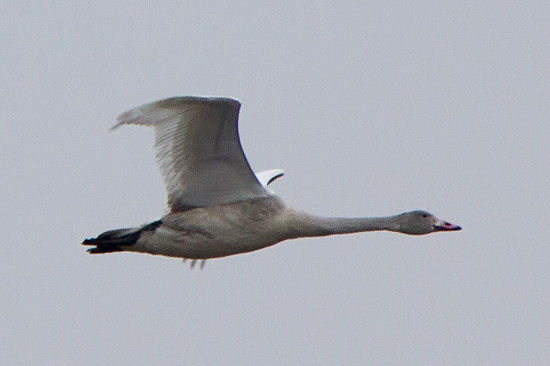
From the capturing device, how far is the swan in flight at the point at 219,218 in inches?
567

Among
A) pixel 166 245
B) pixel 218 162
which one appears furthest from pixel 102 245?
pixel 218 162

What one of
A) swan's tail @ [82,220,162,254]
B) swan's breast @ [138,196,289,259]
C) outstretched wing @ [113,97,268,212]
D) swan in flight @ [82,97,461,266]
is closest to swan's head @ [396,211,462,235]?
swan in flight @ [82,97,461,266]

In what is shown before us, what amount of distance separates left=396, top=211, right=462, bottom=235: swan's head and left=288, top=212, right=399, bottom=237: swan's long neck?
28cm

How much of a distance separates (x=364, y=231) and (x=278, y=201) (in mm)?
1102

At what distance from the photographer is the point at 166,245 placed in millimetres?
14883

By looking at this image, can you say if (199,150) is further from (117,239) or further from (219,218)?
(117,239)

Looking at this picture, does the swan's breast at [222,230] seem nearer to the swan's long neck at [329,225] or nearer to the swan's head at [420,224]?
the swan's long neck at [329,225]

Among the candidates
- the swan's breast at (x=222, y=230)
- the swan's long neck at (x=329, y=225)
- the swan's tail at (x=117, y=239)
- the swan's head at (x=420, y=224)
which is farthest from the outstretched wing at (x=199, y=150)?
the swan's head at (x=420, y=224)

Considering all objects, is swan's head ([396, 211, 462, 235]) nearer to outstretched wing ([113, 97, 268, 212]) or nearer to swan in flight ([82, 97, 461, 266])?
swan in flight ([82, 97, 461, 266])

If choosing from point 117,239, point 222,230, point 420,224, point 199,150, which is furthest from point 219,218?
point 420,224

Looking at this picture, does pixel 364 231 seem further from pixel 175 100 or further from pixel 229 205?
pixel 175 100

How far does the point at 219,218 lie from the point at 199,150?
95cm

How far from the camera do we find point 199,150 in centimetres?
1430

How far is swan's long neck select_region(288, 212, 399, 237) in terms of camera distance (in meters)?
14.7
